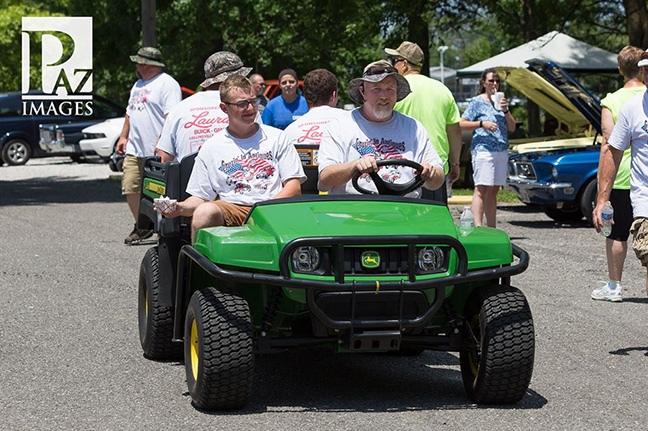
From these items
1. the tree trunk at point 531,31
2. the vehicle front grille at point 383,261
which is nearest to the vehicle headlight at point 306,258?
the vehicle front grille at point 383,261

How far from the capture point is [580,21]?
3312 centimetres

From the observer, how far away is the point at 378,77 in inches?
260

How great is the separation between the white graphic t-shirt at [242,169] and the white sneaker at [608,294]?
11.2 feet

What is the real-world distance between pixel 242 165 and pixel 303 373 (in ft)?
3.85

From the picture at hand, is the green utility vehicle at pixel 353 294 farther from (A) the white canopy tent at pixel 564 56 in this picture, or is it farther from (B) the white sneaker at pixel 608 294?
(A) the white canopy tent at pixel 564 56

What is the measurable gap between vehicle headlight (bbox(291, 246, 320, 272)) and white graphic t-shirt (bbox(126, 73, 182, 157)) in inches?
257

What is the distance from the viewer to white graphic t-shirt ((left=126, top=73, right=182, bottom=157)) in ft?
38.8

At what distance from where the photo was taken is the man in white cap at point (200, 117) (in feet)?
27.8

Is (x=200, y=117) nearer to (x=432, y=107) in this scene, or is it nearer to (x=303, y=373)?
(x=432, y=107)

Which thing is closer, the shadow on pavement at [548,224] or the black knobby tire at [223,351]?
the black knobby tire at [223,351]

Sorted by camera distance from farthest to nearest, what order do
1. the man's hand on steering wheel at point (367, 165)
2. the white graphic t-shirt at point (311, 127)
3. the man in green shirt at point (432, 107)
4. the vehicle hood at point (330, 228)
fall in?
the man in green shirt at point (432, 107) → the white graphic t-shirt at point (311, 127) → the man's hand on steering wheel at point (367, 165) → the vehicle hood at point (330, 228)

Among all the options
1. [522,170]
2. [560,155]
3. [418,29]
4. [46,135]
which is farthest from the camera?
[46,135]

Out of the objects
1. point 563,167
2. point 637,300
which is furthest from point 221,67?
point 563,167

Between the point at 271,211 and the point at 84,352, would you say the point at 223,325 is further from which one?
the point at 84,352
